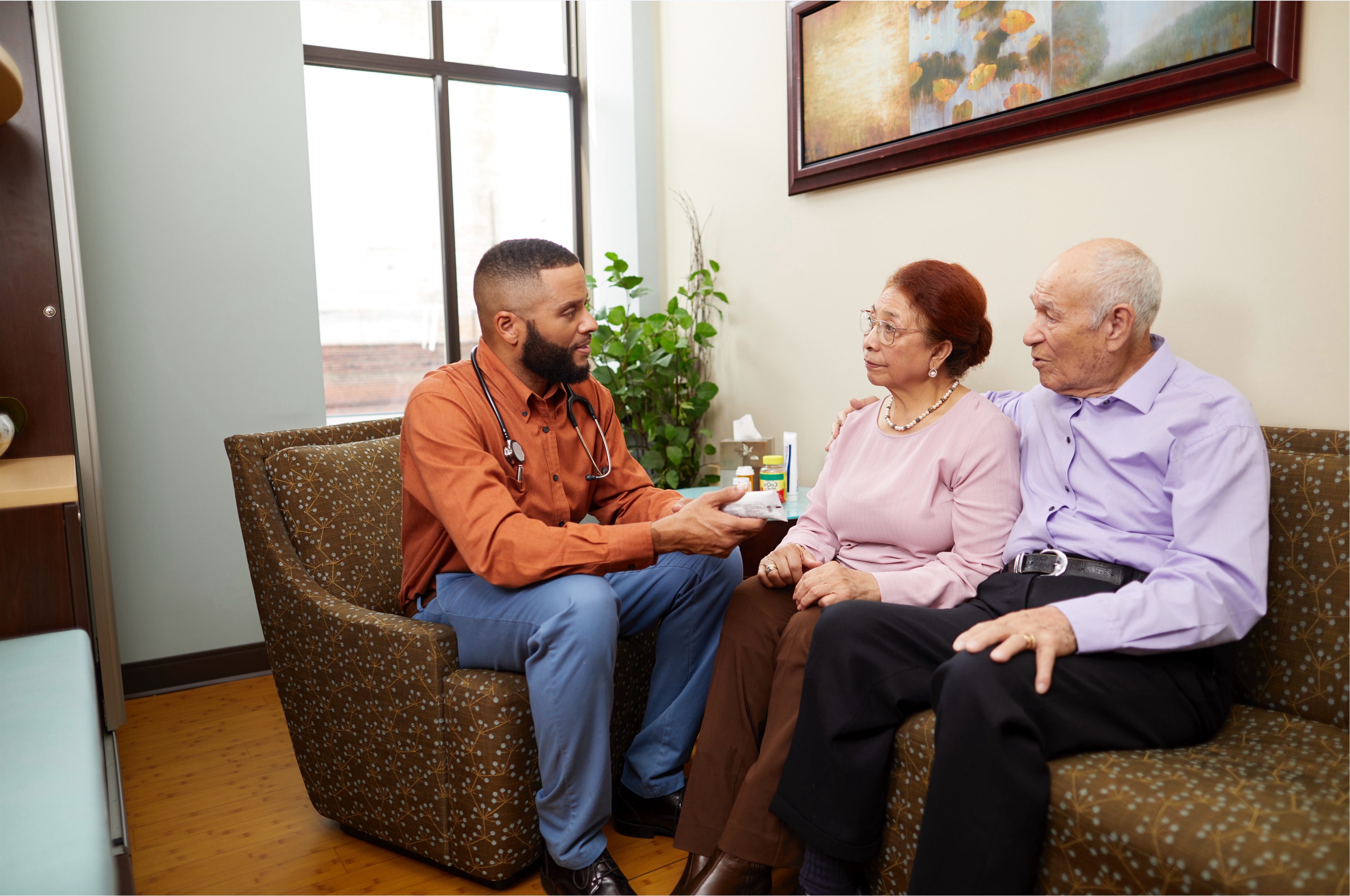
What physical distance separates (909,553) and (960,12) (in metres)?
1.44

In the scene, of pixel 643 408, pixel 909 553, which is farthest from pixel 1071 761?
pixel 643 408

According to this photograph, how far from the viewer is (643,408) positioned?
11.0 feet

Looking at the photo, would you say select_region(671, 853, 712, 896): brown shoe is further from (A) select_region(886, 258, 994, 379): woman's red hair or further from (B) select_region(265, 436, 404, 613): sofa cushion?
(A) select_region(886, 258, 994, 379): woman's red hair

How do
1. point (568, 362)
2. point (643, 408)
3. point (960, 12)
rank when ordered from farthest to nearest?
1. point (643, 408)
2. point (960, 12)
3. point (568, 362)

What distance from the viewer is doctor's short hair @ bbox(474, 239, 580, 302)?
6.42 feet

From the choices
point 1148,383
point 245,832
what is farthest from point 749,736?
point 245,832

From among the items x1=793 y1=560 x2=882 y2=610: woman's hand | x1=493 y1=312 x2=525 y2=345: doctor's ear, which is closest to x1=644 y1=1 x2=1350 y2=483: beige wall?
x1=793 y1=560 x2=882 y2=610: woman's hand

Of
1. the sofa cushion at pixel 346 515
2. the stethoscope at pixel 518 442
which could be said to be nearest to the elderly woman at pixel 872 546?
the stethoscope at pixel 518 442

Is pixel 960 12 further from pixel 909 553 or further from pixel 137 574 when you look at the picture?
pixel 137 574

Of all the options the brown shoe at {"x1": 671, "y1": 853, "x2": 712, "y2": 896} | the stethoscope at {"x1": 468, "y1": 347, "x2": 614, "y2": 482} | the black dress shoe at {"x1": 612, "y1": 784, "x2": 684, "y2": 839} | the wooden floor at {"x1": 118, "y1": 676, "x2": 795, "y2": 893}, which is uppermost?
the stethoscope at {"x1": 468, "y1": 347, "x2": 614, "y2": 482}

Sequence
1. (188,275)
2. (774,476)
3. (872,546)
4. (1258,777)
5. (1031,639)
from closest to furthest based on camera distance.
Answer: (1258,777), (1031,639), (872,546), (774,476), (188,275)

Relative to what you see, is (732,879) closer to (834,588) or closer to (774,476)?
(834,588)

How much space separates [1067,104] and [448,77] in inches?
101

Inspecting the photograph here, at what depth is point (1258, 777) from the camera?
4.09 ft
